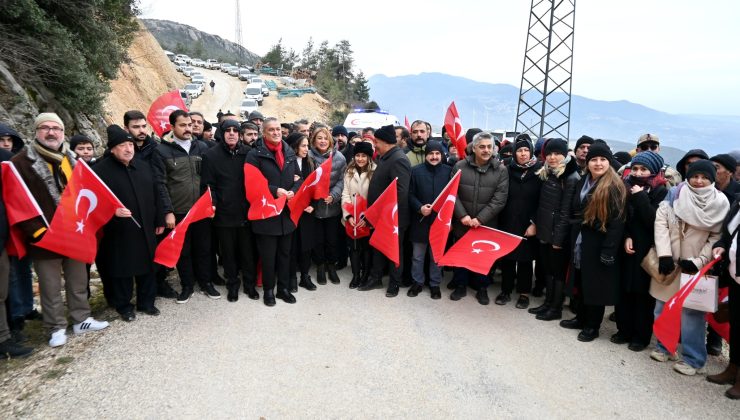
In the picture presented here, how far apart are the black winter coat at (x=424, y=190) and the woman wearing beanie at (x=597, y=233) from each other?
5.54 feet

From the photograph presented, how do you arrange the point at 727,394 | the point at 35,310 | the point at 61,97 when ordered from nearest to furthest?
the point at 727,394, the point at 35,310, the point at 61,97

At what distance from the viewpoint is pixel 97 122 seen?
1305 centimetres

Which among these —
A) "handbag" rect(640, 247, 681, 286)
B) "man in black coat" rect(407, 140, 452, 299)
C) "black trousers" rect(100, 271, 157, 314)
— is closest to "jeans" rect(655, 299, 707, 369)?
"handbag" rect(640, 247, 681, 286)

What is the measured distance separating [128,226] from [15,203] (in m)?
1.01

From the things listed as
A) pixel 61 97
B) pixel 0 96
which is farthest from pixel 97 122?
pixel 0 96

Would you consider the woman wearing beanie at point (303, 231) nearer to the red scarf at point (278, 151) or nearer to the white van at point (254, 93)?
the red scarf at point (278, 151)

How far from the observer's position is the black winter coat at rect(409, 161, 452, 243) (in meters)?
5.73

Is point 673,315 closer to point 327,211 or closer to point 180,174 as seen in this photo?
point 327,211

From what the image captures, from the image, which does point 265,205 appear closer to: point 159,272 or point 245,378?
point 159,272

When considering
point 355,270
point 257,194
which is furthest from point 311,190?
point 355,270

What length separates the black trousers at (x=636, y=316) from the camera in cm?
449

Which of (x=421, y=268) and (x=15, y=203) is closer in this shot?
(x=15, y=203)

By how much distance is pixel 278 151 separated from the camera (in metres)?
5.38

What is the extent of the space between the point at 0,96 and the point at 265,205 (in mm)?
7001
